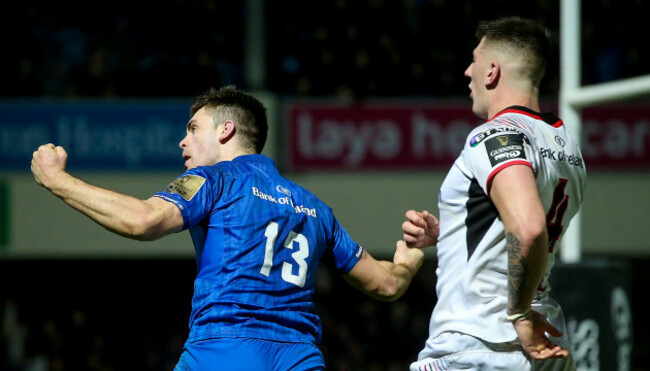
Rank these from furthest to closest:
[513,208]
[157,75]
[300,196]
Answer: [157,75] → [300,196] → [513,208]

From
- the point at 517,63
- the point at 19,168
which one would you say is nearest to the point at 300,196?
the point at 517,63

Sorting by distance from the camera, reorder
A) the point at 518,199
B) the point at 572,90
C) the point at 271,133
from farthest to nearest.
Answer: the point at 271,133 < the point at 572,90 < the point at 518,199

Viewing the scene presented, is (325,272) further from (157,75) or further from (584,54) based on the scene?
(584,54)

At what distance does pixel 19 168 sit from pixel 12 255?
1.07 metres

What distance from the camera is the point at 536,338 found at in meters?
2.89

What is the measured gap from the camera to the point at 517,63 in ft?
10.4

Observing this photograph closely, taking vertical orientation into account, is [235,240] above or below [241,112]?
below

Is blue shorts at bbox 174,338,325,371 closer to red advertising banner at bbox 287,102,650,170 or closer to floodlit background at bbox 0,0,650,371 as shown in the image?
floodlit background at bbox 0,0,650,371

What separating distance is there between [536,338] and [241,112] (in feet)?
4.56

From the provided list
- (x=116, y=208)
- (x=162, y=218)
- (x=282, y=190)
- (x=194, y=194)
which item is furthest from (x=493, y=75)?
(x=116, y=208)

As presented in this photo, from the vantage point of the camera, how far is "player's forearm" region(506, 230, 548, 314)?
279 cm

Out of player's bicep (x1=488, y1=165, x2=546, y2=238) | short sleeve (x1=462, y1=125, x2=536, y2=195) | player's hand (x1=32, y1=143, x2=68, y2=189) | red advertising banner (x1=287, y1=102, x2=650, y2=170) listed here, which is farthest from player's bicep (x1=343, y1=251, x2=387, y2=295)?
red advertising banner (x1=287, y1=102, x2=650, y2=170)

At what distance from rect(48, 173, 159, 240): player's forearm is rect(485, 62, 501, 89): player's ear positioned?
122cm

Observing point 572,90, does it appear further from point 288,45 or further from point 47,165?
point 288,45
